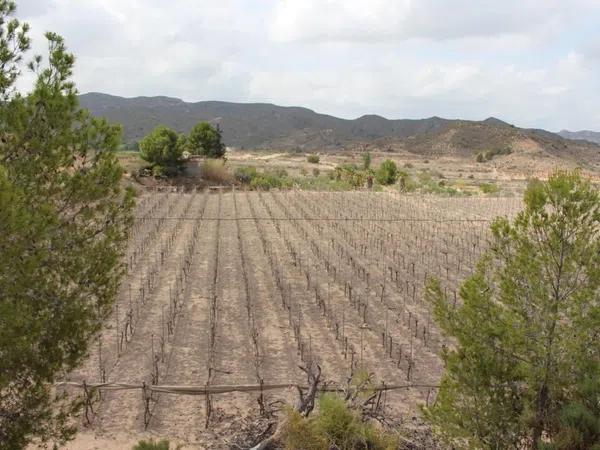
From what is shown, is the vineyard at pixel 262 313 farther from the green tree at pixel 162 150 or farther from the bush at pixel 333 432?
the green tree at pixel 162 150

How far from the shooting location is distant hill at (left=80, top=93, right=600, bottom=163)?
84000 millimetres

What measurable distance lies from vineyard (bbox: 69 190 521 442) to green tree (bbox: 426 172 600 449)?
10.4 feet

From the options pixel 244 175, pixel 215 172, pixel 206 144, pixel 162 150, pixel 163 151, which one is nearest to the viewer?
pixel 163 151

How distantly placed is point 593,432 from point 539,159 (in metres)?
68.2

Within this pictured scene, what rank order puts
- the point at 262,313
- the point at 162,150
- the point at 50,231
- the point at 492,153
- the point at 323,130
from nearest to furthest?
the point at 50,231
the point at 262,313
the point at 162,150
the point at 492,153
the point at 323,130

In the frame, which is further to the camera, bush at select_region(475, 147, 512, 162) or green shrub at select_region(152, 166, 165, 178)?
bush at select_region(475, 147, 512, 162)

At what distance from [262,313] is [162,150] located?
31.4 metres

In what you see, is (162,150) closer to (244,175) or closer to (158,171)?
(158,171)

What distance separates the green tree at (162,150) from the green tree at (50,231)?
3716 cm

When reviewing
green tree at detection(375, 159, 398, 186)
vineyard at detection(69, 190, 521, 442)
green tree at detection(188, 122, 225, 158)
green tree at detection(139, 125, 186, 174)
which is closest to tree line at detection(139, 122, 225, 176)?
green tree at detection(139, 125, 186, 174)

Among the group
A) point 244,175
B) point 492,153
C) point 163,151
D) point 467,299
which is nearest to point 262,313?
point 467,299

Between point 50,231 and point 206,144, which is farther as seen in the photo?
point 206,144

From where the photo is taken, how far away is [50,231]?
18.4 feet

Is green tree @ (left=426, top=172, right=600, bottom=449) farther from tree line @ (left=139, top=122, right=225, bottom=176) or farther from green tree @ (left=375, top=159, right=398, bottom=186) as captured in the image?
green tree @ (left=375, top=159, right=398, bottom=186)
